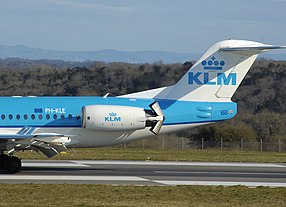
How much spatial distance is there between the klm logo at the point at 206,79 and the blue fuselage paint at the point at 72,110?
2.73 feet

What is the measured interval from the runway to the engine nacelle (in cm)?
175

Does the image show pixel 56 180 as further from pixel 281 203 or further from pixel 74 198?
pixel 281 203

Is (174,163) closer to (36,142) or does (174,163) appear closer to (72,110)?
(72,110)

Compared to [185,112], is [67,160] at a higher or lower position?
lower

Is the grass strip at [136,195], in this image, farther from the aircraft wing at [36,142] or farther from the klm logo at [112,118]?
the klm logo at [112,118]

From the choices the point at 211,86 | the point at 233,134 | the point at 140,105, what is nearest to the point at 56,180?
the point at 140,105

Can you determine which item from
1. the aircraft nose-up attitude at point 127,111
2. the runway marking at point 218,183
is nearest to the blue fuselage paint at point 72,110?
the aircraft nose-up attitude at point 127,111

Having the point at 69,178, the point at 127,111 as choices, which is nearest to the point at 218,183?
the point at 69,178

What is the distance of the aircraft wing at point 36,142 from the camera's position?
27.5 meters

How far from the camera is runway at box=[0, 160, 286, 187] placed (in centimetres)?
2559

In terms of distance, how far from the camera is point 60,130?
Result: 1139 inches

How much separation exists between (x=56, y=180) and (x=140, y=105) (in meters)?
5.54

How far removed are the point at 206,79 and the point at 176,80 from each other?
32.7 m

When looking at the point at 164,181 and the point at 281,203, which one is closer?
the point at 281,203
